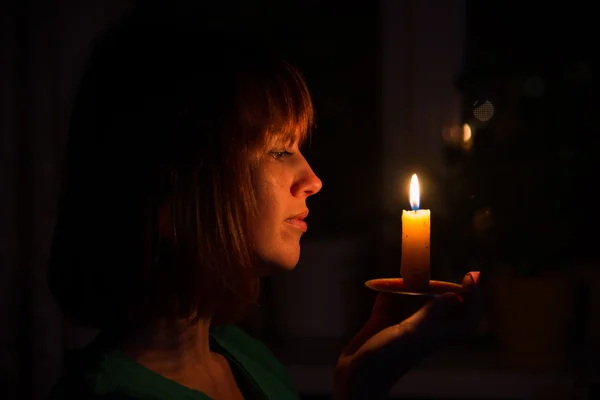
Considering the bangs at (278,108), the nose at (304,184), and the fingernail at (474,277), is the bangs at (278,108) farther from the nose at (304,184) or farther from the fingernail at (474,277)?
the fingernail at (474,277)

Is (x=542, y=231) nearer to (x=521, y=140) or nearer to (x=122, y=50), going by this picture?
(x=521, y=140)

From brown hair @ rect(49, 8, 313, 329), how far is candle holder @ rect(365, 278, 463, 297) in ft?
0.69

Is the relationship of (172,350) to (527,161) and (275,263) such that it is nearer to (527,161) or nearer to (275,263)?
(275,263)

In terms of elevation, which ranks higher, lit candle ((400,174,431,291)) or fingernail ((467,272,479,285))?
lit candle ((400,174,431,291))

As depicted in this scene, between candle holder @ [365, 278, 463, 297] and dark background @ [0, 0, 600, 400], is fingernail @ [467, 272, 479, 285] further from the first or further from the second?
dark background @ [0, 0, 600, 400]

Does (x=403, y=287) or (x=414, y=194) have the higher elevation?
(x=414, y=194)

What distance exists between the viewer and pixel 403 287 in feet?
2.37

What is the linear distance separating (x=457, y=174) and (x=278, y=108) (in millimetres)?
840

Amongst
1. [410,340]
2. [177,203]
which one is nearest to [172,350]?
[177,203]

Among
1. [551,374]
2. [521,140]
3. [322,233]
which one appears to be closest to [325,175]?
[322,233]

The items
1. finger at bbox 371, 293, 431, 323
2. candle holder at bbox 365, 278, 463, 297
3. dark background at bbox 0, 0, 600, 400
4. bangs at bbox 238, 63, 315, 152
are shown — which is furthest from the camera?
dark background at bbox 0, 0, 600, 400

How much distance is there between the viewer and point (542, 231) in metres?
1.46

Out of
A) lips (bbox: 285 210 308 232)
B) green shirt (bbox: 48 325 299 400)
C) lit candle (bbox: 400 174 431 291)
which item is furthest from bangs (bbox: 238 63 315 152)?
green shirt (bbox: 48 325 299 400)

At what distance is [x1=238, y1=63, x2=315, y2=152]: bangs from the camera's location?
0.81 m
